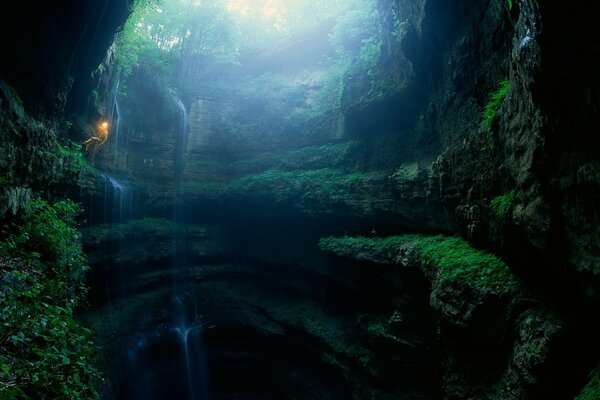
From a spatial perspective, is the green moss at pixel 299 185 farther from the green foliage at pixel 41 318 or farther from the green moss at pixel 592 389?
the green moss at pixel 592 389

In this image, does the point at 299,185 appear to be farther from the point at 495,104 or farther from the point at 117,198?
the point at 495,104

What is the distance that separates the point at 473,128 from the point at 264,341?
32.0ft

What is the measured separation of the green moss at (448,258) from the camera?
5.99m

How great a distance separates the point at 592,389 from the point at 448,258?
3456 mm

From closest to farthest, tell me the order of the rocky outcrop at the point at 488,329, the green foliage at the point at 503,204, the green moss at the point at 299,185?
the rocky outcrop at the point at 488,329 → the green foliage at the point at 503,204 → the green moss at the point at 299,185

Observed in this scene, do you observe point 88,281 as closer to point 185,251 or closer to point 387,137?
point 185,251

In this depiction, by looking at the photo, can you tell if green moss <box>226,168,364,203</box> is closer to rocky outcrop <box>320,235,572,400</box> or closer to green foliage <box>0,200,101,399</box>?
rocky outcrop <box>320,235,572,400</box>

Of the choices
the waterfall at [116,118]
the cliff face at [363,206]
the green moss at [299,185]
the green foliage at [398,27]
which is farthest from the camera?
the waterfall at [116,118]

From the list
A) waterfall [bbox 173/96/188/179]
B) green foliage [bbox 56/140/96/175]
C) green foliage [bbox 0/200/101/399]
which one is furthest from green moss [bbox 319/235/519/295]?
waterfall [bbox 173/96/188/179]

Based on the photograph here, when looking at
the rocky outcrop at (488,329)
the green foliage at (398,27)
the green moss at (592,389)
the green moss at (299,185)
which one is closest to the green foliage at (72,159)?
the green moss at (299,185)

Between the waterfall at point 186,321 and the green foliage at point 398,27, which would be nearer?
the green foliage at point 398,27

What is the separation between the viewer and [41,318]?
11.6 ft

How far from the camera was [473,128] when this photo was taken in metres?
7.57

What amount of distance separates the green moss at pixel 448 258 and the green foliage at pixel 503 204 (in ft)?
3.03
